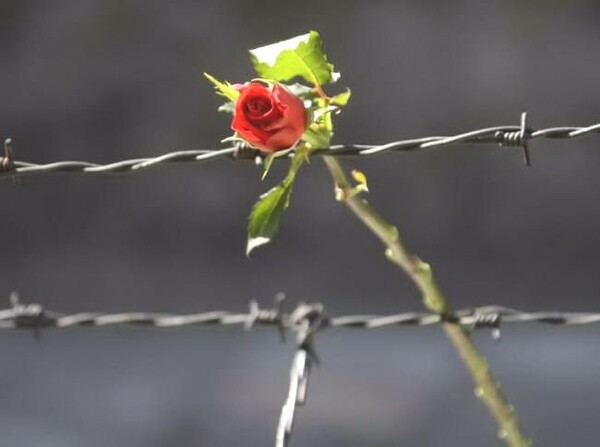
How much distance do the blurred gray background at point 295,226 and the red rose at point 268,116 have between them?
6.05ft

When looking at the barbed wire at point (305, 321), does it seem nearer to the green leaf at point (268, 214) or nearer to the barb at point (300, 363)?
the barb at point (300, 363)

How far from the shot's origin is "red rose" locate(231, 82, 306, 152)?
1085 millimetres

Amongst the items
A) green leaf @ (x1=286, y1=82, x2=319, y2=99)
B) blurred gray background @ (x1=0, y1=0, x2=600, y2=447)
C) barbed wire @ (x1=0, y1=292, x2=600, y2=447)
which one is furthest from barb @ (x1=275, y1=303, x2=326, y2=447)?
blurred gray background @ (x1=0, y1=0, x2=600, y2=447)

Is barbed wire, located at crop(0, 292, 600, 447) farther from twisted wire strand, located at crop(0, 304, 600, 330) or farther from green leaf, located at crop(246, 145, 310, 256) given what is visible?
green leaf, located at crop(246, 145, 310, 256)

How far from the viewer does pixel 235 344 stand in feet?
10.8

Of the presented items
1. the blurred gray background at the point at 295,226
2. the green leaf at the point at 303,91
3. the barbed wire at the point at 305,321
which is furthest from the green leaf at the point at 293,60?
the blurred gray background at the point at 295,226

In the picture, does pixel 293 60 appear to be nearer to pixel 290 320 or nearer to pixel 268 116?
pixel 268 116

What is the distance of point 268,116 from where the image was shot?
1087mm

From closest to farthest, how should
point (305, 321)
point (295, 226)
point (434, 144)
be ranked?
point (434, 144) < point (305, 321) < point (295, 226)

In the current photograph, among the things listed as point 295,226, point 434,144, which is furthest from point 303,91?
point 295,226

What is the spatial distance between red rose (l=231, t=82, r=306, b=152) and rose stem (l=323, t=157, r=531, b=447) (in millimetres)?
89

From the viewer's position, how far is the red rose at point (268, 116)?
3.56ft

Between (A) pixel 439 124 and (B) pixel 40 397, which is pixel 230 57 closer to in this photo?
(A) pixel 439 124

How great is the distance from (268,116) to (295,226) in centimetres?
220
